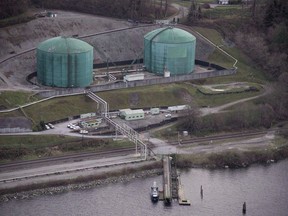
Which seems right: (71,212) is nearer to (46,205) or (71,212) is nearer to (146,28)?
(46,205)

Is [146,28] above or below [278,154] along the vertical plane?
above

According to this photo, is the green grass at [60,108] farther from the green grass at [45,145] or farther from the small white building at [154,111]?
the small white building at [154,111]

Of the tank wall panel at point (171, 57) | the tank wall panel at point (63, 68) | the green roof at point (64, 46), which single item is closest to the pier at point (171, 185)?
the tank wall panel at point (63, 68)

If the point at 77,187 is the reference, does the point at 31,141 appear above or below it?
above

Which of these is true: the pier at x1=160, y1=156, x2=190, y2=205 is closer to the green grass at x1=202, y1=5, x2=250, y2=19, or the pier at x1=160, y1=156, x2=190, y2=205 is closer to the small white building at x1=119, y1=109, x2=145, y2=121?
the small white building at x1=119, y1=109, x2=145, y2=121

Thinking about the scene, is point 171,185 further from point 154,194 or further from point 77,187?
point 77,187

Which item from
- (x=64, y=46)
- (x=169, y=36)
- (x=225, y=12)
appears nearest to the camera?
(x=64, y=46)

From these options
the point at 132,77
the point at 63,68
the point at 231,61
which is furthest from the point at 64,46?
the point at 231,61

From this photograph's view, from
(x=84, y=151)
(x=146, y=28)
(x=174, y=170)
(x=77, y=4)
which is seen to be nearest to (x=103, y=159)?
(x=84, y=151)
